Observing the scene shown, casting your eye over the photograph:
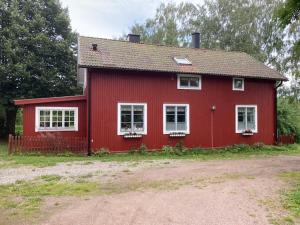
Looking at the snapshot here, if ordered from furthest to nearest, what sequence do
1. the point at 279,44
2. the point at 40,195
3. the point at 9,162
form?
the point at 279,44 → the point at 9,162 → the point at 40,195

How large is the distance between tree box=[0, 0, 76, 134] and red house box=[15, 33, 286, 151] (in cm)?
808

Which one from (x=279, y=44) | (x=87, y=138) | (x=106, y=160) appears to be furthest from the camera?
(x=279, y=44)

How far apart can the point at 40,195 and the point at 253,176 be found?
6.00 metres

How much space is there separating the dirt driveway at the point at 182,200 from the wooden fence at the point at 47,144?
501 centimetres

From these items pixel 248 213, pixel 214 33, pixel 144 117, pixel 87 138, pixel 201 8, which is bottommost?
pixel 248 213

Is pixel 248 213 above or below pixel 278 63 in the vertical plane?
below

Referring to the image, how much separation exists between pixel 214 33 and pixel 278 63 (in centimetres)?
688

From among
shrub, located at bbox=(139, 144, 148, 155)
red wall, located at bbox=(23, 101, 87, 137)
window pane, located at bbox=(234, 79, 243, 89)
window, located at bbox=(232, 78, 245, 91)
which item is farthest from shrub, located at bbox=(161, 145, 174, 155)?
window pane, located at bbox=(234, 79, 243, 89)

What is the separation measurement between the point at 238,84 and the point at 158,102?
499 centimetres

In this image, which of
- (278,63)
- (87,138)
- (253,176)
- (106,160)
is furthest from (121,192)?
(278,63)

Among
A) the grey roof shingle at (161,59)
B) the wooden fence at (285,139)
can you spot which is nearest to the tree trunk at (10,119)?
the grey roof shingle at (161,59)

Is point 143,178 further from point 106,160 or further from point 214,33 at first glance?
point 214,33

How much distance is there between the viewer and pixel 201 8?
35.2 m

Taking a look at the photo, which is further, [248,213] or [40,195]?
[40,195]
